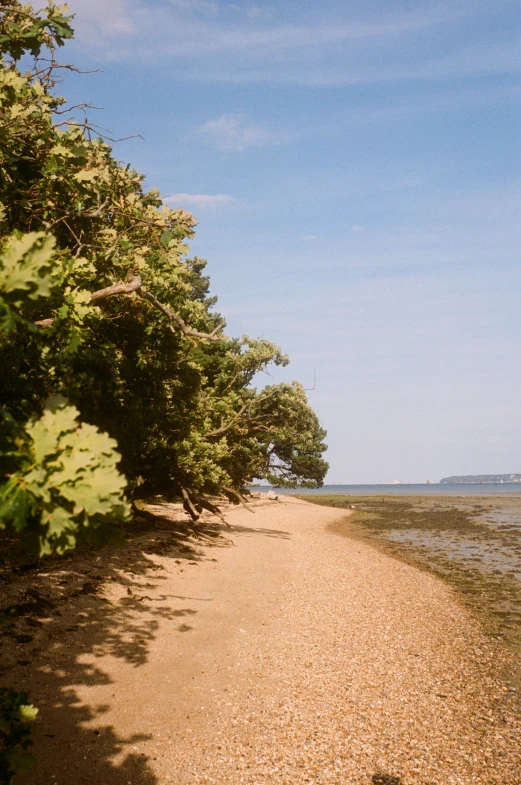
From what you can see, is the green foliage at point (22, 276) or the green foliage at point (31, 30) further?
the green foliage at point (31, 30)

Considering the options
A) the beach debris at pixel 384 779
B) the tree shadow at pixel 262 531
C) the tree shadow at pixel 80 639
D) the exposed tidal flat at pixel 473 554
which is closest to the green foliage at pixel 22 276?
the tree shadow at pixel 80 639

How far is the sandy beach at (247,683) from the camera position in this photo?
6848 mm

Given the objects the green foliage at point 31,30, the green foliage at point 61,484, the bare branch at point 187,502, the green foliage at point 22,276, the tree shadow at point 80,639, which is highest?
the green foliage at point 31,30

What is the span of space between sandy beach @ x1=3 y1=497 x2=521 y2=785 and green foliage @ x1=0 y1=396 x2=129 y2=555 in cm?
511

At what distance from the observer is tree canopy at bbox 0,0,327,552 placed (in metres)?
2.77

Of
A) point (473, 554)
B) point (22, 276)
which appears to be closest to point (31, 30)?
point (22, 276)

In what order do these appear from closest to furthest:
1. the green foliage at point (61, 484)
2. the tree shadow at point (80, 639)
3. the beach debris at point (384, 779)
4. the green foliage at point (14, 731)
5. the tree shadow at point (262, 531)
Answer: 1. the green foliage at point (61, 484)
2. the green foliage at point (14, 731)
3. the tree shadow at point (80, 639)
4. the beach debris at point (384, 779)
5. the tree shadow at point (262, 531)

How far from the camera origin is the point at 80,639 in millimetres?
9680

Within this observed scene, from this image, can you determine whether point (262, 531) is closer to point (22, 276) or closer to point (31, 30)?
point (31, 30)

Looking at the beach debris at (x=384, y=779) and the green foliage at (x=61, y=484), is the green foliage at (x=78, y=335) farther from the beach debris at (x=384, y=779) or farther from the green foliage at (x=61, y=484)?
the beach debris at (x=384, y=779)

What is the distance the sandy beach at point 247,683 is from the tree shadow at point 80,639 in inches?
1.1

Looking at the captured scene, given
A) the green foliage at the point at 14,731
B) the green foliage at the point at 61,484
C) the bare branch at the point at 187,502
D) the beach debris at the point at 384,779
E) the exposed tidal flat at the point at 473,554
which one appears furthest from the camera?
the bare branch at the point at 187,502

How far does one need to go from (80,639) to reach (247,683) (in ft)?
10.6

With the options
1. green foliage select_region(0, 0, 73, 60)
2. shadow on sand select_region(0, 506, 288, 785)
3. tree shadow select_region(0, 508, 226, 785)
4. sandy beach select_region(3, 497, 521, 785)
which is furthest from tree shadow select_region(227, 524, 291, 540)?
green foliage select_region(0, 0, 73, 60)
